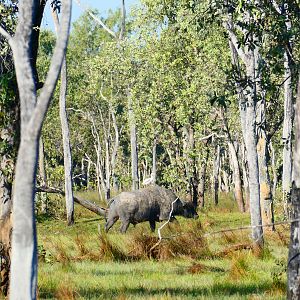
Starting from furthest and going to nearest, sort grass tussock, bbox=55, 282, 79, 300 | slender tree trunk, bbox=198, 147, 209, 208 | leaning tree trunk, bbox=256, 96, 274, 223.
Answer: slender tree trunk, bbox=198, 147, 209, 208 → leaning tree trunk, bbox=256, 96, 274, 223 → grass tussock, bbox=55, 282, 79, 300

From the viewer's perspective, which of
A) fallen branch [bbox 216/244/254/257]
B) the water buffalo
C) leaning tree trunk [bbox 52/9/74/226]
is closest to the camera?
fallen branch [bbox 216/244/254/257]

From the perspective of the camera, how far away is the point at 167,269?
1470 centimetres

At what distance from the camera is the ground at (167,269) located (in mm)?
11664

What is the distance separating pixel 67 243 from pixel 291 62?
8.63 m

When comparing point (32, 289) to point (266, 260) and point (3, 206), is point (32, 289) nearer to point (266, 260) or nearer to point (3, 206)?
point (3, 206)

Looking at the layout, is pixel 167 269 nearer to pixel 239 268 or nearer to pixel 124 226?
pixel 239 268

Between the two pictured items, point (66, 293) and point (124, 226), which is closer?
point (66, 293)

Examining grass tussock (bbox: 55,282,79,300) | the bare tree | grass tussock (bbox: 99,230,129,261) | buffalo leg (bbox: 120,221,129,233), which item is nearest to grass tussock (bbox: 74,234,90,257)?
grass tussock (bbox: 99,230,129,261)

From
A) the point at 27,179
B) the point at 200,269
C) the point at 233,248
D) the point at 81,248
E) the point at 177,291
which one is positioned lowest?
the point at 177,291

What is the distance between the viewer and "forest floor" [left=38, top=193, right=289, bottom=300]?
38.3 feet

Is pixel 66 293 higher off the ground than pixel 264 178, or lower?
lower

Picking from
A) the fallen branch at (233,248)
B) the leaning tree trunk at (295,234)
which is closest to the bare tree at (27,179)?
the leaning tree trunk at (295,234)

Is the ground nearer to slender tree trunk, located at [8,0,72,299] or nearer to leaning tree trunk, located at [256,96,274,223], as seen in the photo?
leaning tree trunk, located at [256,96,274,223]

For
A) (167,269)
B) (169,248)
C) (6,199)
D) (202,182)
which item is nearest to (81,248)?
(169,248)
